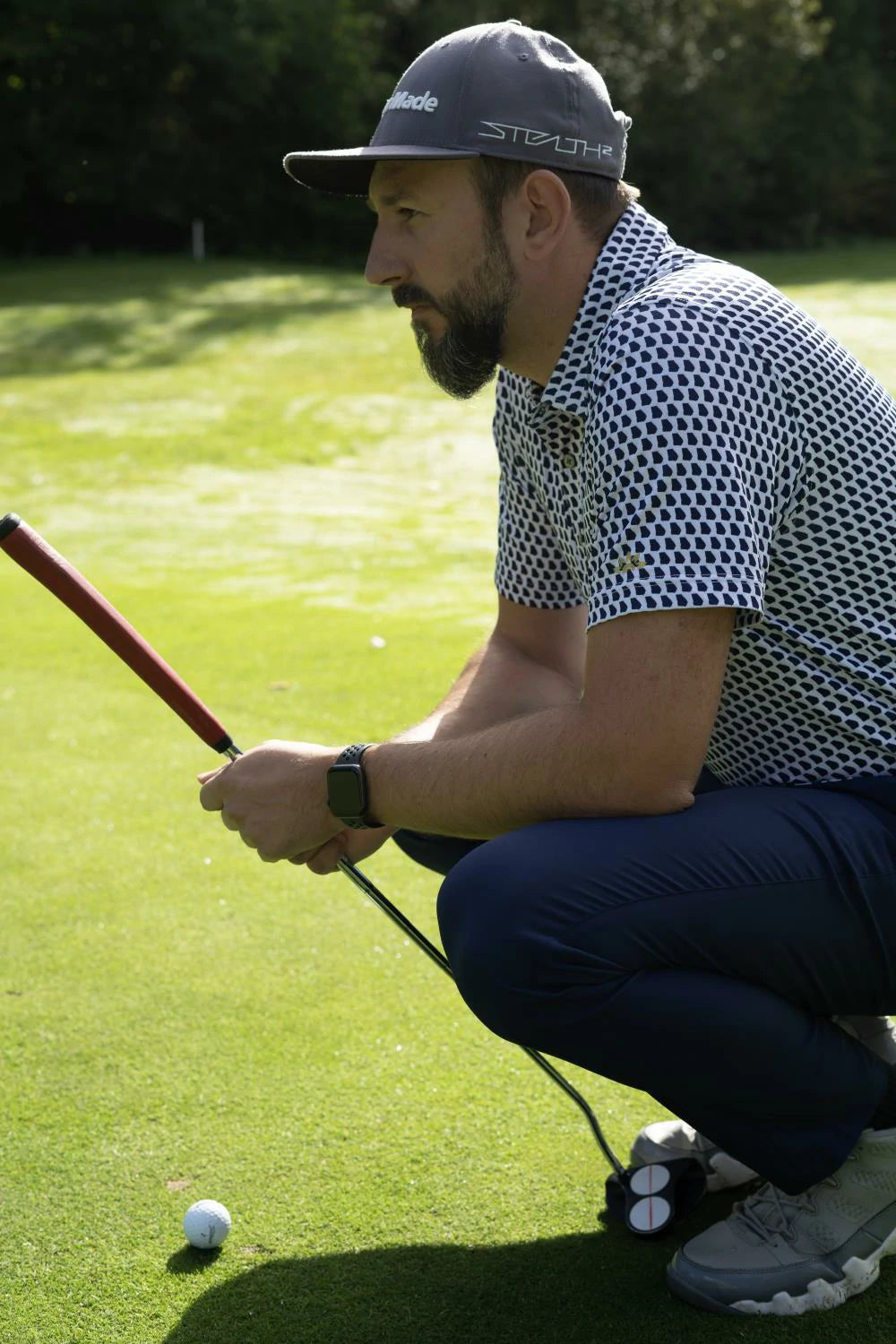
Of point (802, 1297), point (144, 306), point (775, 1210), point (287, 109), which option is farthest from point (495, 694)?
point (287, 109)

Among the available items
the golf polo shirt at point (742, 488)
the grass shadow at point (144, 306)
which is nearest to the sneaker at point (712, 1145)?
the golf polo shirt at point (742, 488)

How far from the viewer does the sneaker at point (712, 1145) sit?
7.50 feet

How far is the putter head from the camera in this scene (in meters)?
2.14

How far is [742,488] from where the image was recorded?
1.82 meters

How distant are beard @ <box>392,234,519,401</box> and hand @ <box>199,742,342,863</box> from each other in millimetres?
574

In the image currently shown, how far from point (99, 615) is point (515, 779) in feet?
2.17

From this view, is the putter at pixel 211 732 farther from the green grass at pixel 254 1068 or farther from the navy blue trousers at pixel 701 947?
the navy blue trousers at pixel 701 947

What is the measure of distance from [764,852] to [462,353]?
0.81m

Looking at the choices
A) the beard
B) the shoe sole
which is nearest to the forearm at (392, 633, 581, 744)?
the beard

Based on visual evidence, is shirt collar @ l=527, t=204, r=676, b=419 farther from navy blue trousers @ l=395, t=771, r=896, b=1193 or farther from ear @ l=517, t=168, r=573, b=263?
navy blue trousers @ l=395, t=771, r=896, b=1193

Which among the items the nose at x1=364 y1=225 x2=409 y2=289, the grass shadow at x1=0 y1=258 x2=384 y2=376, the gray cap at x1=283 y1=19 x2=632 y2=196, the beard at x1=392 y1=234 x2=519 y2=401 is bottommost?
the grass shadow at x1=0 y1=258 x2=384 y2=376

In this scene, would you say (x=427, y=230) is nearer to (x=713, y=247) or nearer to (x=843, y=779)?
(x=843, y=779)

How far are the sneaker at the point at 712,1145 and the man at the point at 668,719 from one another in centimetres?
10

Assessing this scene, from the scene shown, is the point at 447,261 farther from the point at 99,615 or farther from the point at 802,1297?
the point at 802,1297
